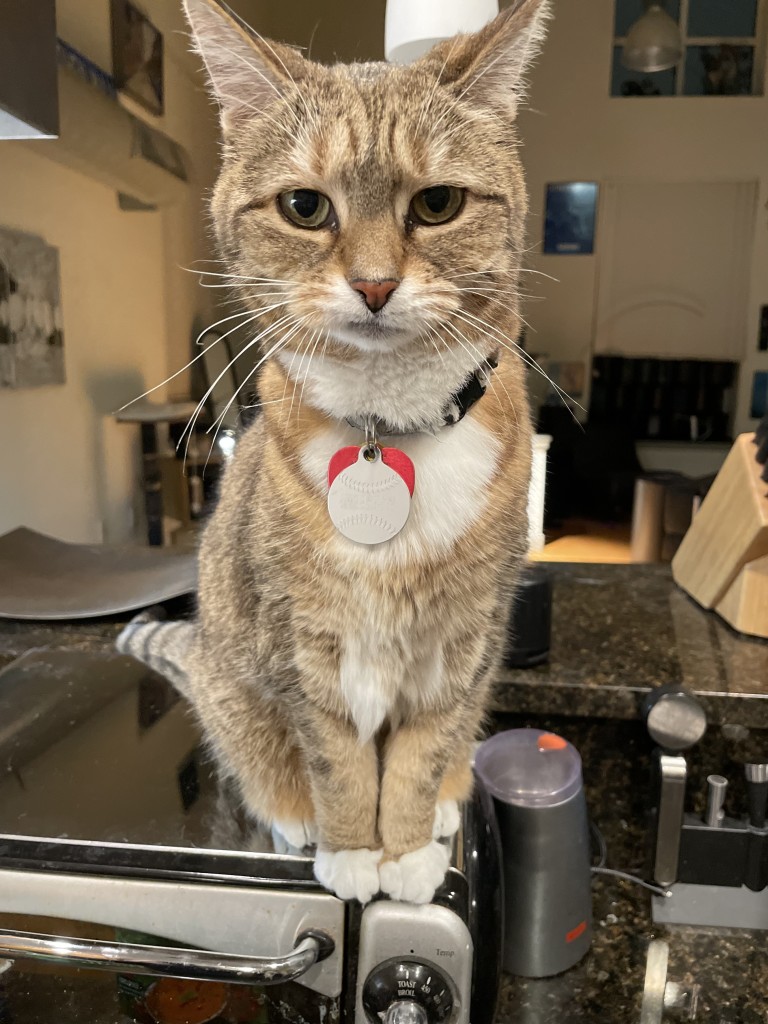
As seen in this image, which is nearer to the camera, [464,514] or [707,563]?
[464,514]

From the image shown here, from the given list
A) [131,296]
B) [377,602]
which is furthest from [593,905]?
[131,296]

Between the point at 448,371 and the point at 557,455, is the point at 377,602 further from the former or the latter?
the point at 557,455

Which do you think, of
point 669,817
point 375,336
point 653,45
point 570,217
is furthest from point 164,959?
point 653,45

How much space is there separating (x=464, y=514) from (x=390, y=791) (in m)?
0.28

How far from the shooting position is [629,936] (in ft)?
3.04

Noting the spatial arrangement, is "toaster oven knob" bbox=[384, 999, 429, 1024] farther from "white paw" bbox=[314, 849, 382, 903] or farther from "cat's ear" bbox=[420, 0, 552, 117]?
"cat's ear" bbox=[420, 0, 552, 117]

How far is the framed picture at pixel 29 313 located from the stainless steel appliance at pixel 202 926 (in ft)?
2.38

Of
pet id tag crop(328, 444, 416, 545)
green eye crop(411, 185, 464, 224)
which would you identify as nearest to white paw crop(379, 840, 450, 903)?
pet id tag crop(328, 444, 416, 545)

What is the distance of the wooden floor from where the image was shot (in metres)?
1.28

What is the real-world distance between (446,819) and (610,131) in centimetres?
104

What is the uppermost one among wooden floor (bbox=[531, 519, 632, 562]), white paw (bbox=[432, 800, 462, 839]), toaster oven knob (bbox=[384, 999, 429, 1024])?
wooden floor (bbox=[531, 519, 632, 562])

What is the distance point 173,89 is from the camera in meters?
1.19

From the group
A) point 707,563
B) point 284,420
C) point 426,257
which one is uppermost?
point 426,257

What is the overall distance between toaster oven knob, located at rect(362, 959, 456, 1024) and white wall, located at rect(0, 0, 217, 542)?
3.16ft
